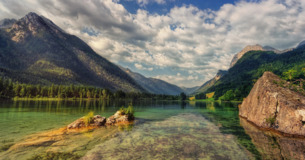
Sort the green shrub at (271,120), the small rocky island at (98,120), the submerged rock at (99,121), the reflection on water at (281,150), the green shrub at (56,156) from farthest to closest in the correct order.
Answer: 1. the green shrub at (271,120)
2. the small rocky island at (98,120)
3. the submerged rock at (99,121)
4. the reflection on water at (281,150)
5. the green shrub at (56,156)

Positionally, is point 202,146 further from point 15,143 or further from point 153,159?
point 15,143

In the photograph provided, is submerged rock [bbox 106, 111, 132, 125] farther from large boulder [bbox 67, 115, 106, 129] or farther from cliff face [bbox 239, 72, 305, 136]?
cliff face [bbox 239, 72, 305, 136]

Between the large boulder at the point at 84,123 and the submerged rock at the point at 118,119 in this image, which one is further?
the submerged rock at the point at 118,119

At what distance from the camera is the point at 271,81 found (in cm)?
3394

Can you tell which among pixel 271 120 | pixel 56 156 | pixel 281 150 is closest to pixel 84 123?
pixel 56 156

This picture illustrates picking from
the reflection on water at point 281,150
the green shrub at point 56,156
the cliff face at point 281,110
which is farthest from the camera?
the cliff face at point 281,110

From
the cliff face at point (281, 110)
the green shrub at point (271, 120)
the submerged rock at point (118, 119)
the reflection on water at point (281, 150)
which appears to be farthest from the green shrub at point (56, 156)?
the green shrub at point (271, 120)

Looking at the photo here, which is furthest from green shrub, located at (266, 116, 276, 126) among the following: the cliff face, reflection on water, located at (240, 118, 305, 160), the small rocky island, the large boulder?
the large boulder

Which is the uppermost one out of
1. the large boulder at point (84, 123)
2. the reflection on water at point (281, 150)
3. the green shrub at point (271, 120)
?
the green shrub at point (271, 120)

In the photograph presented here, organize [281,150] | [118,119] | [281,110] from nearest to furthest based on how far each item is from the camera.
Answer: [281,150] < [281,110] < [118,119]

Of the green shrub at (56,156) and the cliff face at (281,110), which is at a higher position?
the cliff face at (281,110)

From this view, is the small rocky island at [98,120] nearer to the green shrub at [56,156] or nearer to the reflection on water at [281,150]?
the green shrub at [56,156]

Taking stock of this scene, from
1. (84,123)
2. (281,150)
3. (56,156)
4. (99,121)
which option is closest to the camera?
(56,156)

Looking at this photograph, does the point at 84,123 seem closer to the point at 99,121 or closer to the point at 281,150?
the point at 99,121
